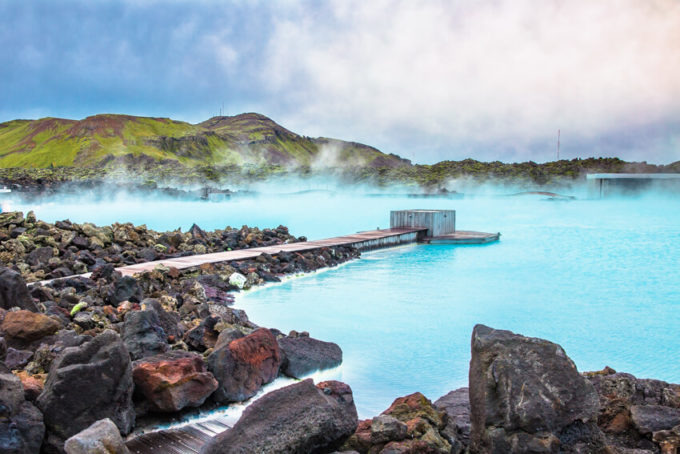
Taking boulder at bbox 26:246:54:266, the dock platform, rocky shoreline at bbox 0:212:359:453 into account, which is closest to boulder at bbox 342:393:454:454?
rocky shoreline at bbox 0:212:359:453

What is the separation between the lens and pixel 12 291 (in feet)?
13.3

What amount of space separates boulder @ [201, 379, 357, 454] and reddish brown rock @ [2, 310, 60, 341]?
6.16 ft

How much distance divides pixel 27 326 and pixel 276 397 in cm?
203

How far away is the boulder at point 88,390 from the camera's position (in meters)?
2.34

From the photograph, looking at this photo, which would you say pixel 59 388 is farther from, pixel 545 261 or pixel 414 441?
pixel 545 261

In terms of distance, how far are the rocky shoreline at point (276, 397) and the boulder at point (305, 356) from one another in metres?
0.01

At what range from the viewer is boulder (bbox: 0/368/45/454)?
2125mm

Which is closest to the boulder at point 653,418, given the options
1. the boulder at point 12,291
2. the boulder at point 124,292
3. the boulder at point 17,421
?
the boulder at point 17,421

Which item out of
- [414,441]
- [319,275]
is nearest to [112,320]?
[414,441]

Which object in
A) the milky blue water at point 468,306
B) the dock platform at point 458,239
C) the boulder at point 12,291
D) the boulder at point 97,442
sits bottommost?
the milky blue water at point 468,306

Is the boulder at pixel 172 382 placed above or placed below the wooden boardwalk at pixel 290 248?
above

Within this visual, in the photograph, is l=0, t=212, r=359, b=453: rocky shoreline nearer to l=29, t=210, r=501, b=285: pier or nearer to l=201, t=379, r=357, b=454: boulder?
l=201, t=379, r=357, b=454: boulder

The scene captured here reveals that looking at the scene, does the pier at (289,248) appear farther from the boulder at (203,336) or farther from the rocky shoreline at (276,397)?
the boulder at (203,336)

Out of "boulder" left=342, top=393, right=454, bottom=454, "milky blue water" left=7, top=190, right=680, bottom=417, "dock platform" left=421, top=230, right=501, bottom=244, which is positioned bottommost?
"milky blue water" left=7, top=190, right=680, bottom=417
